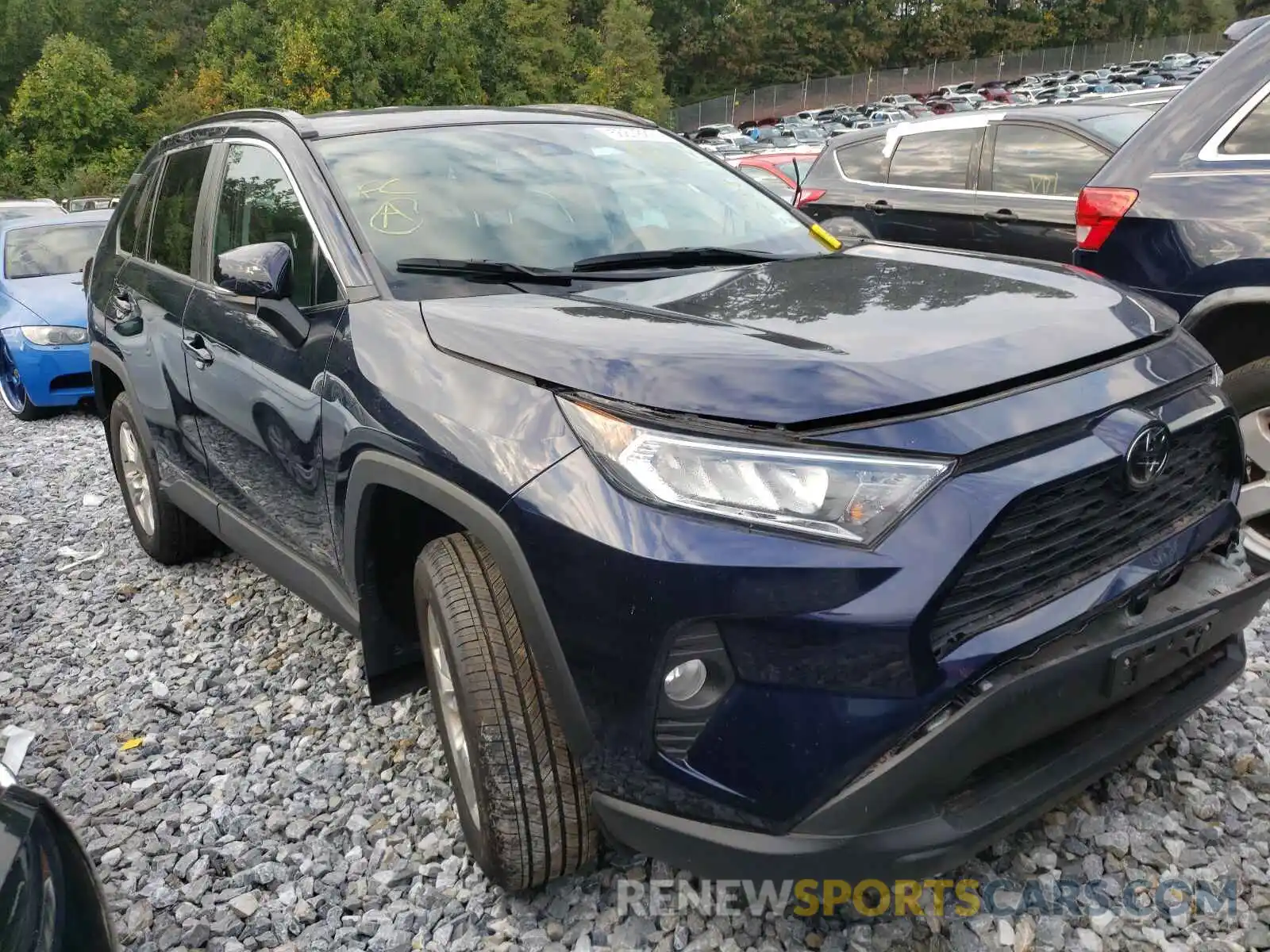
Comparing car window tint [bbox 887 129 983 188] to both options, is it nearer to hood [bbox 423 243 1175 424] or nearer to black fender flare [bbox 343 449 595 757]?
hood [bbox 423 243 1175 424]

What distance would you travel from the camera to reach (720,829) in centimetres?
178

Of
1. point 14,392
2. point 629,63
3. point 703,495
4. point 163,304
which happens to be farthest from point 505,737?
point 629,63

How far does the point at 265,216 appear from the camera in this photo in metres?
3.08

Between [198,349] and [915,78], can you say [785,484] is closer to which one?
[198,349]

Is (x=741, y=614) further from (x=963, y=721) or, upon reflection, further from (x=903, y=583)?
(x=963, y=721)

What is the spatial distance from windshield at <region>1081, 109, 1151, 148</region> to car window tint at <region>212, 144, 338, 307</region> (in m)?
4.63

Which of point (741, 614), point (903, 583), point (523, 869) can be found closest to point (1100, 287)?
point (903, 583)

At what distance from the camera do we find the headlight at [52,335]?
7.67m

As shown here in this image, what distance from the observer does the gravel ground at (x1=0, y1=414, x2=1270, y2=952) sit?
7.30 feet

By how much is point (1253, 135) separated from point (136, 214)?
14.3 ft

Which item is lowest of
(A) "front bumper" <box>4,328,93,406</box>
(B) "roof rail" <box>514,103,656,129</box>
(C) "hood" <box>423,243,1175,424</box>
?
(A) "front bumper" <box>4,328,93,406</box>

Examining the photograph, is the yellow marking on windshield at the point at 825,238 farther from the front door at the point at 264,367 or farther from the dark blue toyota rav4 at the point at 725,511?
the front door at the point at 264,367

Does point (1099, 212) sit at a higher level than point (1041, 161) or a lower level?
higher

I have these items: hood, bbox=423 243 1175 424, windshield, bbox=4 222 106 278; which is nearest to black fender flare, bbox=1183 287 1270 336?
hood, bbox=423 243 1175 424
